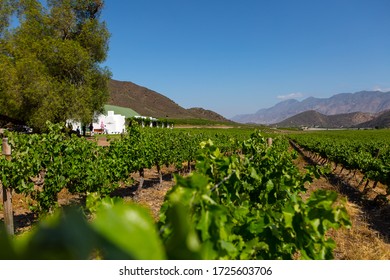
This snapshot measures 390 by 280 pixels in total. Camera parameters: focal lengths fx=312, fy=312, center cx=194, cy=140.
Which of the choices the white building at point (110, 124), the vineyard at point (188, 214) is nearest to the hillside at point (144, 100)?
the white building at point (110, 124)

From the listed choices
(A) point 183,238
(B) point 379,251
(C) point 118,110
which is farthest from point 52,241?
(C) point 118,110

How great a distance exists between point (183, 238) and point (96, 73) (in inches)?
1107

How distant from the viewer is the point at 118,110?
3123 inches

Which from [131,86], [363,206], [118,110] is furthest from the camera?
[131,86]

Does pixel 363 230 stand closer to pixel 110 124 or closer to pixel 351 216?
pixel 351 216

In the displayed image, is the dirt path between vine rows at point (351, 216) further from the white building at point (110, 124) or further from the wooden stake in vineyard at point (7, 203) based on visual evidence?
the white building at point (110, 124)

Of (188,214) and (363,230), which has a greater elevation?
(188,214)

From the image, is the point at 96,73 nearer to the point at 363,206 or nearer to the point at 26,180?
the point at 26,180

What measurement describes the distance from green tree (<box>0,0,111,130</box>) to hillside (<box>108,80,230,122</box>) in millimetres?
125050

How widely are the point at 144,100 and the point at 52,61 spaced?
511ft

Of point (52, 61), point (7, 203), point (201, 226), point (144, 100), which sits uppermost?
point (144, 100)

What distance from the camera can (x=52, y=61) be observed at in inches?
938

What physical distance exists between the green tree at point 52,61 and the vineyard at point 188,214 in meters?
16.8

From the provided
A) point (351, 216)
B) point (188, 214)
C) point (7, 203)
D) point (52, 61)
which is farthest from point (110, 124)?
point (188, 214)
